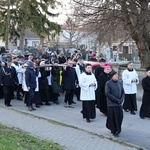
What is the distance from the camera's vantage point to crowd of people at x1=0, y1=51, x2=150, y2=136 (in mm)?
9297

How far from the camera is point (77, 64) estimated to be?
14531 millimetres

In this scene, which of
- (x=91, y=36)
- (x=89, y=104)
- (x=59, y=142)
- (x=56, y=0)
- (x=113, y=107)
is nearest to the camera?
(x=59, y=142)

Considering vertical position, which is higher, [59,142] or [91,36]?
[91,36]

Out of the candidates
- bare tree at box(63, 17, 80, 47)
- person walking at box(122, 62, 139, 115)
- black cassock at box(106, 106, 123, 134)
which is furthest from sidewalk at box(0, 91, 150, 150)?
bare tree at box(63, 17, 80, 47)

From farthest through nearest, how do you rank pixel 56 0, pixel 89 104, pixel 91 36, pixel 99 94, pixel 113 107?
pixel 56 0 < pixel 91 36 < pixel 99 94 < pixel 89 104 < pixel 113 107

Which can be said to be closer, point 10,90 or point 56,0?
point 10,90

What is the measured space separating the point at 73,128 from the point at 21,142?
2.24m

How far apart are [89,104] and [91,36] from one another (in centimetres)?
1442

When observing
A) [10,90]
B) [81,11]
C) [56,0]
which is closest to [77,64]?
[10,90]

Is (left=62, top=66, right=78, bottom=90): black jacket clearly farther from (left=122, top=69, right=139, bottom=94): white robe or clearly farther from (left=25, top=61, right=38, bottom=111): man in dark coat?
(left=122, top=69, right=139, bottom=94): white robe

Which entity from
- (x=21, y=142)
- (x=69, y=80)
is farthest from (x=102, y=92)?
(x=21, y=142)

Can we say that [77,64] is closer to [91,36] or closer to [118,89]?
[118,89]

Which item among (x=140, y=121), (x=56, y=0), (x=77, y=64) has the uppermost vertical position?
(x=56, y=0)

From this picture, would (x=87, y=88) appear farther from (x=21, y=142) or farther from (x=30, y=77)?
(x=21, y=142)
